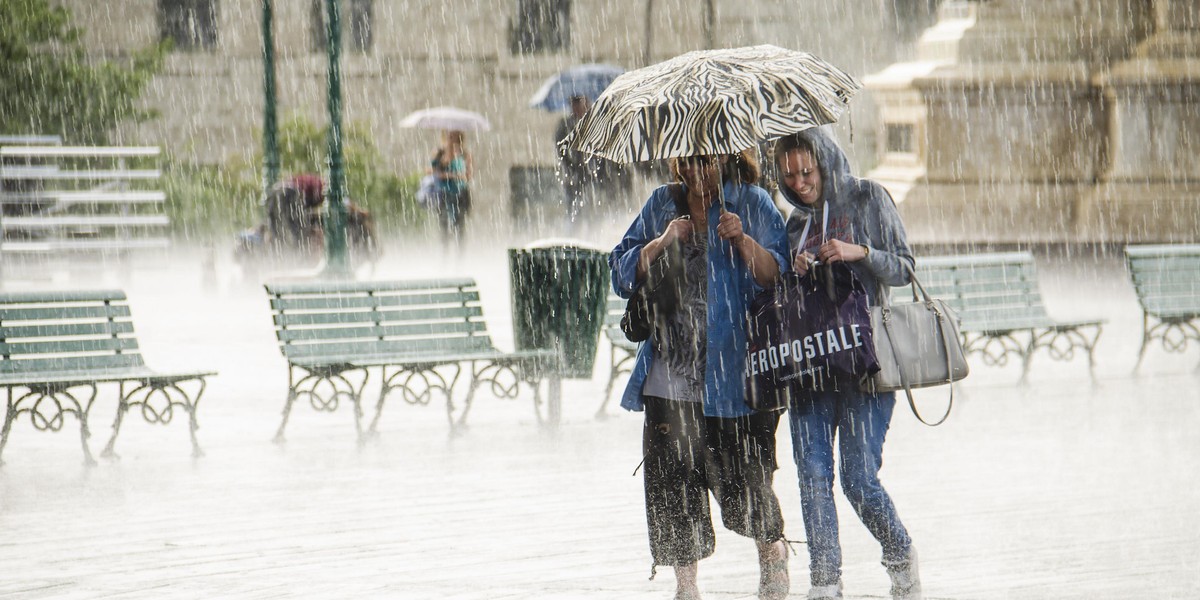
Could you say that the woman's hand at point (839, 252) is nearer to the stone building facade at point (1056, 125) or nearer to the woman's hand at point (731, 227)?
the woman's hand at point (731, 227)

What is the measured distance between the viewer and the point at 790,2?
3328 cm

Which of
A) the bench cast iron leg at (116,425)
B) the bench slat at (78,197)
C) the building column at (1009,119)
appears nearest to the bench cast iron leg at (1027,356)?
the building column at (1009,119)

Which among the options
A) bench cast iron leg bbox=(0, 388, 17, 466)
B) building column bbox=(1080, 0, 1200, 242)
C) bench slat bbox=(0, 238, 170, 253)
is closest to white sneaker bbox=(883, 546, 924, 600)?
bench cast iron leg bbox=(0, 388, 17, 466)

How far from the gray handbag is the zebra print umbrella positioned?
0.66 m

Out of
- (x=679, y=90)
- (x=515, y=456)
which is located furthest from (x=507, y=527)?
(x=679, y=90)

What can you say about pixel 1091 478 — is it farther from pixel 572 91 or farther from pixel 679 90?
pixel 572 91

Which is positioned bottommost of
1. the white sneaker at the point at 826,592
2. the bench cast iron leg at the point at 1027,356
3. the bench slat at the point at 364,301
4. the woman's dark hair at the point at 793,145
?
the bench cast iron leg at the point at 1027,356

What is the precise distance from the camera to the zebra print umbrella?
5.32 meters

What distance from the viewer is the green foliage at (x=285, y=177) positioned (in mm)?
23766

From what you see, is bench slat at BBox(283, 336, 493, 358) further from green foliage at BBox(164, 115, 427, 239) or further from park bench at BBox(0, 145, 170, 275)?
green foliage at BBox(164, 115, 427, 239)

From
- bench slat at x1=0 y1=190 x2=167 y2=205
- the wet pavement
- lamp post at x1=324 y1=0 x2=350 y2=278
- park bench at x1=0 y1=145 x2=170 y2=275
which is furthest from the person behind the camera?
bench slat at x1=0 y1=190 x2=167 y2=205

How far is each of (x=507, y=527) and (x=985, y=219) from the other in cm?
1036

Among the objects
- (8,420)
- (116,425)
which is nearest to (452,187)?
(116,425)

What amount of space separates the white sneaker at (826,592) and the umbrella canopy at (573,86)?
16.6 m
